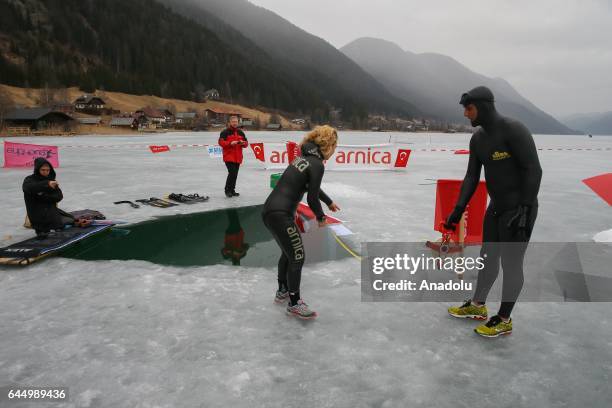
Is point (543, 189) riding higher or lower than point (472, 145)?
lower

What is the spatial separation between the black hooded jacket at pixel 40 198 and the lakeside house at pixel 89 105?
106684 mm

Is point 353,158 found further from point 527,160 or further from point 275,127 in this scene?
point 275,127

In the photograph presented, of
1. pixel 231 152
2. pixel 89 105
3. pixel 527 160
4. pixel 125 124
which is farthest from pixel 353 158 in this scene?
pixel 89 105

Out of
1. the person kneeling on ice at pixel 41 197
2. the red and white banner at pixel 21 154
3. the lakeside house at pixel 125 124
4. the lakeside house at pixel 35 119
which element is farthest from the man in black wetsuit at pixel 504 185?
the lakeside house at pixel 125 124

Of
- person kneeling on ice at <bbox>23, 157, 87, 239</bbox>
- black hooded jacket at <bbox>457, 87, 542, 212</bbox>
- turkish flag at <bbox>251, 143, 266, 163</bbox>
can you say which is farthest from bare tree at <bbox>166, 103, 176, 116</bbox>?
black hooded jacket at <bbox>457, 87, 542, 212</bbox>

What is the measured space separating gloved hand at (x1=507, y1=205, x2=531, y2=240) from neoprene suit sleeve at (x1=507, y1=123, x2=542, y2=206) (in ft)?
0.18

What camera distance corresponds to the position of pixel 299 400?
2514 millimetres

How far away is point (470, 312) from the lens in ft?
12.1

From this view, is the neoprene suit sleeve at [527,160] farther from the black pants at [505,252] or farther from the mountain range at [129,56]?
the mountain range at [129,56]

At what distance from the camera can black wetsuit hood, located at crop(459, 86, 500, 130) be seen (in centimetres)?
307

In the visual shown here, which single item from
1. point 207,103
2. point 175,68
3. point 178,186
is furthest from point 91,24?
point 178,186

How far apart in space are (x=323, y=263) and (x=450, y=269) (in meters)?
1.66

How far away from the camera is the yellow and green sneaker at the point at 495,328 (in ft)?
10.9

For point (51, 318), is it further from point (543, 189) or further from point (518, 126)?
point (543, 189)
